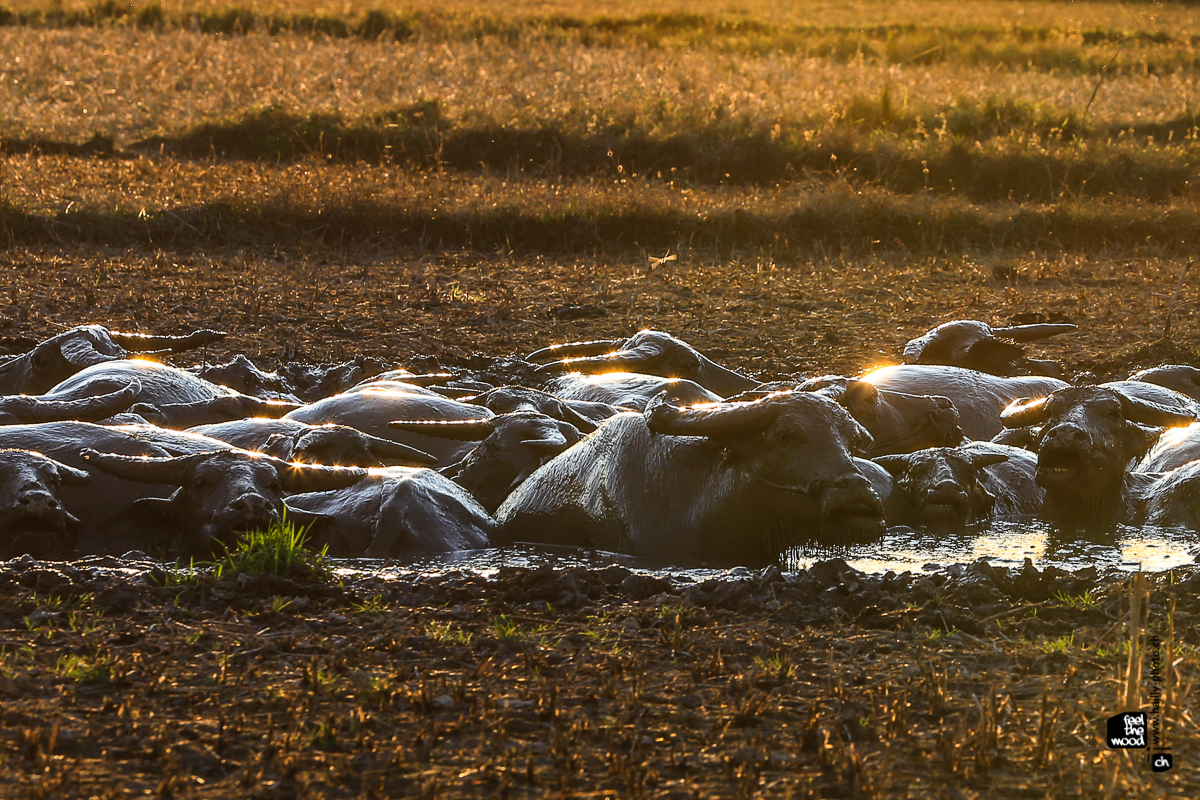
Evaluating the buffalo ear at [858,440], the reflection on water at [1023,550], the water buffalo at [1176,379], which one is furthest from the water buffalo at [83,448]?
the water buffalo at [1176,379]

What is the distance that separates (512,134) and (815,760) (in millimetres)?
14461

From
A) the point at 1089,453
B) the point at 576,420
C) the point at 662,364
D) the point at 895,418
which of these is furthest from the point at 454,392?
the point at 1089,453

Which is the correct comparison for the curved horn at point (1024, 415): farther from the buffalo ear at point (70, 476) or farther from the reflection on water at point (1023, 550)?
the buffalo ear at point (70, 476)

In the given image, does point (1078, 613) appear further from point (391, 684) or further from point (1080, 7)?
point (1080, 7)

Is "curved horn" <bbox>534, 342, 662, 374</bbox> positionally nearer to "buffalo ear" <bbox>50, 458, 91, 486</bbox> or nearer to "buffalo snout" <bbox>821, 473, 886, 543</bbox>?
"buffalo snout" <bbox>821, 473, 886, 543</bbox>

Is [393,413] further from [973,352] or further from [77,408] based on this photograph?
[973,352]

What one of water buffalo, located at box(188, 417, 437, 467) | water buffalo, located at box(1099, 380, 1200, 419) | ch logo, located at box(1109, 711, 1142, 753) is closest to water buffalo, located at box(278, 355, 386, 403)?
water buffalo, located at box(188, 417, 437, 467)

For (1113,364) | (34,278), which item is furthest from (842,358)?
(34,278)

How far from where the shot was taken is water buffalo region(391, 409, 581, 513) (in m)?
6.28

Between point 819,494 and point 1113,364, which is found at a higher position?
point 819,494

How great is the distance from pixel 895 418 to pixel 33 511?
424cm

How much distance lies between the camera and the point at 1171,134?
676 inches

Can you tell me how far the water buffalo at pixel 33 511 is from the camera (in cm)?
511

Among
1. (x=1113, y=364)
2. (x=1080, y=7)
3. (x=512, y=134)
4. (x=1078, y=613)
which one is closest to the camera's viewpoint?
(x=1078, y=613)
